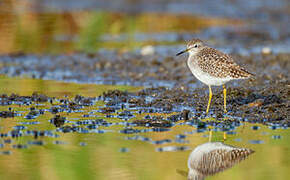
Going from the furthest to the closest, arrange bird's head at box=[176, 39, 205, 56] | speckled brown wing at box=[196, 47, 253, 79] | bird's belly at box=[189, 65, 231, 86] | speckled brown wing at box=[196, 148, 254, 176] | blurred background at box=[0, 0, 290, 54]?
1. blurred background at box=[0, 0, 290, 54]
2. bird's head at box=[176, 39, 205, 56]
3. bird's belly at box=[189, 65, 231, 86]
4. speckled brown wing at box=[196, 47, 253, 79]
5. speckled brown wing at box=[196, 148, 254, 176]

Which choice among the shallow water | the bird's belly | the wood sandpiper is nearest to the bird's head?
the wood sandpiper

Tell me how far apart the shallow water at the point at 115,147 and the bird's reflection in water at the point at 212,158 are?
0.37 ft

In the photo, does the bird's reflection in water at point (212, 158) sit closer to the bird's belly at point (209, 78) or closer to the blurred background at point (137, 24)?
the bird's belly at point (209, 78)

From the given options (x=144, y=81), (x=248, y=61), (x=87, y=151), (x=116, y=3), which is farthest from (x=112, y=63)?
(x=116, y=3)

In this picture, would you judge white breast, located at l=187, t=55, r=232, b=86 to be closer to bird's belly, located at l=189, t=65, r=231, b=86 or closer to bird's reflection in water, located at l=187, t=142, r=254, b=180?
bird's belly, located at l=189, t=65, r=231, b=86

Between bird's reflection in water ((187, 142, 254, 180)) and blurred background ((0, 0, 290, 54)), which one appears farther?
blurred background ((0, 0, 290, 54))

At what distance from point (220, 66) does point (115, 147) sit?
2.77m

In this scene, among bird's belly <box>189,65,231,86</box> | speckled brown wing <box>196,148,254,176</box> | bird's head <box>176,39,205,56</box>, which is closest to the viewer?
speckled brown wing <box>196,148,254,176</box>

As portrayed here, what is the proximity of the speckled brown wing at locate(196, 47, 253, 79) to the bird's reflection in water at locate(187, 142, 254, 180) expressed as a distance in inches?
79.1

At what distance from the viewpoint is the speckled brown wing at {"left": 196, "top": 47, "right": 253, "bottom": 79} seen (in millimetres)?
9930

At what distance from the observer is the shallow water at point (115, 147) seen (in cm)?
721

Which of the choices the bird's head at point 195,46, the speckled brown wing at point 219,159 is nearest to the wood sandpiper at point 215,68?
the bird's head at point 195,46

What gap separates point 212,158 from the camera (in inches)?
302

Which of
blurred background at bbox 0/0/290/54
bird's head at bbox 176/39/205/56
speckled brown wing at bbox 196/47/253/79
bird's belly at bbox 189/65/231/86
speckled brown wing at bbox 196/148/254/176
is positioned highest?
blurred background at bbox 0/0/290/54
